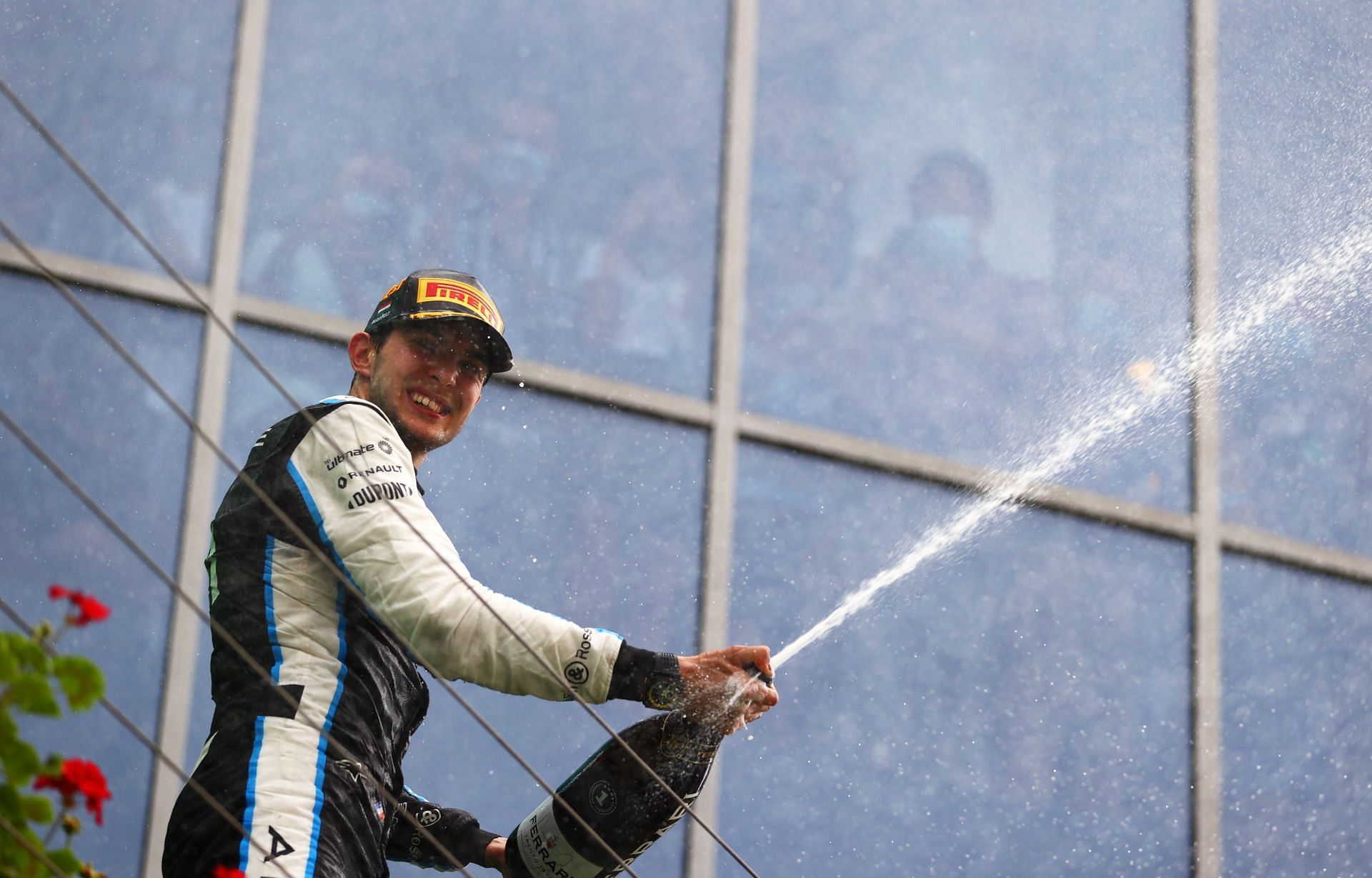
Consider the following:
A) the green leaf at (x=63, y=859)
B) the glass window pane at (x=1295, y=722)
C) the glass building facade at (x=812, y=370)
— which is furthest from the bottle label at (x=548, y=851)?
the glass window pane at (x=1295, y=722)

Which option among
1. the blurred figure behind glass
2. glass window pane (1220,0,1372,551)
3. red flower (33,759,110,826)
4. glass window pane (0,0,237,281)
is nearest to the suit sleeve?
red flower (33,759,110,826)

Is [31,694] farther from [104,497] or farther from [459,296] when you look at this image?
[104,497]

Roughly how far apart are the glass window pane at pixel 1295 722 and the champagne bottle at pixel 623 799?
2538 mm

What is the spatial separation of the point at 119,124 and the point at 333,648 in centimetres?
192

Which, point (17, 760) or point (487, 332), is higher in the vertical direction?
point (487, 332)

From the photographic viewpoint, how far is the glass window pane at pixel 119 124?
429 cm

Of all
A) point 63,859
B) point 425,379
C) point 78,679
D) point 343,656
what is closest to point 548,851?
point 343,656

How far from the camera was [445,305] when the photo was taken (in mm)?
3410

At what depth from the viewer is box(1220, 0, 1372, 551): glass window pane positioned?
5535 mm

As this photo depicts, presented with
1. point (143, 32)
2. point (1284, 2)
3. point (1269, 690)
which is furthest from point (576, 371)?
point (1284, 2)

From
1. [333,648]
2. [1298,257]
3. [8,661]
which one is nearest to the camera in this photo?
[8,661]

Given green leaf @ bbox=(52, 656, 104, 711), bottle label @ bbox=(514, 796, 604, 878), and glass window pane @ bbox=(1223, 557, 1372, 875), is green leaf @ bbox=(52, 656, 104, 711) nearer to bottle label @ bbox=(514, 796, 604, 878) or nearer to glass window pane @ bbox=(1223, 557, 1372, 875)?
bottle label @ bbox=(514, 796, 604, 878)

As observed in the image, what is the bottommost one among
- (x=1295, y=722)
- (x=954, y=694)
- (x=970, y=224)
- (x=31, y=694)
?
(x=31, y=694)

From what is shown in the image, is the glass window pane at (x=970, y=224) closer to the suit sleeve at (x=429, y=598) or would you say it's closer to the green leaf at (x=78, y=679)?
the suit sleeve at (x=429, y=598)
